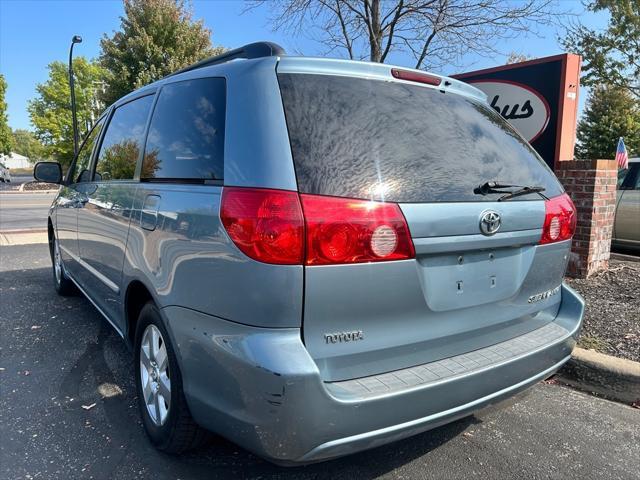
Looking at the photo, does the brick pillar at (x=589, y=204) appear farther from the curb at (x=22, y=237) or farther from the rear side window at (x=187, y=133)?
the curb at (x=22, y=237)

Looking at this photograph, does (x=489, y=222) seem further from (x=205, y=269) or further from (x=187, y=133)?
(x=187, y=133)

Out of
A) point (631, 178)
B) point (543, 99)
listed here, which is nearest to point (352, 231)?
point (543, 99)

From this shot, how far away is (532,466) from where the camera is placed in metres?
2.46

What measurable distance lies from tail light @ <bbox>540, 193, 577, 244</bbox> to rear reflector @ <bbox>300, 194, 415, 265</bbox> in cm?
94

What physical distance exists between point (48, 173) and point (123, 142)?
6.76 ft

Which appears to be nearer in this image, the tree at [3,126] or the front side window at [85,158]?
the front side window at [85,158]

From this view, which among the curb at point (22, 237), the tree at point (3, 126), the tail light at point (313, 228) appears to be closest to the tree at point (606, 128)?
the curb at point (22, 237)

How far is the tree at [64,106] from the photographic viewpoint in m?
41.1

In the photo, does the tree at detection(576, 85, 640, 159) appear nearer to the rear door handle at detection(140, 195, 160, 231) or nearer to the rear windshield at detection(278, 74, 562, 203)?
the rear windshield at detection(278, 74, 562, 203)

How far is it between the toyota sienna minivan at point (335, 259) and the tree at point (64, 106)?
43.0 meters

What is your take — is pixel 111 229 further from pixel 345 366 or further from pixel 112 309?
pixel 345 366

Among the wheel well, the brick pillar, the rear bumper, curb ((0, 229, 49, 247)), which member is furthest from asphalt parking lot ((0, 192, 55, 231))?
the rear bumper

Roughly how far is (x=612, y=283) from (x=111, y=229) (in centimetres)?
485

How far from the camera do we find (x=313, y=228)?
176cm
